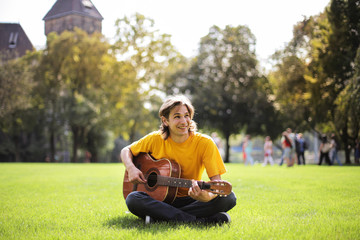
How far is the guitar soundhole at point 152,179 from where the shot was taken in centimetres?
475

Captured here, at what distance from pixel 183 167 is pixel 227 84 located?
3699 centimetres

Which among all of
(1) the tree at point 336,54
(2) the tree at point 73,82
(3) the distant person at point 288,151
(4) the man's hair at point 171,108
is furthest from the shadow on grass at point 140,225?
(2) the tree at point 73,82

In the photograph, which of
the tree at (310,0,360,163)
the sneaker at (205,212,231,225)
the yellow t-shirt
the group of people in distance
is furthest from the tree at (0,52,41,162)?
the sneaker at (205,212,231,225)

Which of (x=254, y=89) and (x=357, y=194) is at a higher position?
(x=254, y=89)

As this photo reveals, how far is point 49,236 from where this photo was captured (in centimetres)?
402

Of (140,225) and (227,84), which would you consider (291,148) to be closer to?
(140,225)

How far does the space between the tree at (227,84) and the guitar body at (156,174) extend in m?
34.0

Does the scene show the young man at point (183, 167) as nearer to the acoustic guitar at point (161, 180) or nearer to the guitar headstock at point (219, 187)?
the acoustic guitar at point (161, 180)

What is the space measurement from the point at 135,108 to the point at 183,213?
33970mm

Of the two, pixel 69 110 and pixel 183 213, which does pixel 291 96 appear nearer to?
pixel 69 110

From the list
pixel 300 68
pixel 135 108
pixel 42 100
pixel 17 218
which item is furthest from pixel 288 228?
pixel 42 100

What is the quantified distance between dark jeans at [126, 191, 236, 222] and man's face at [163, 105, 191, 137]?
0.87 m

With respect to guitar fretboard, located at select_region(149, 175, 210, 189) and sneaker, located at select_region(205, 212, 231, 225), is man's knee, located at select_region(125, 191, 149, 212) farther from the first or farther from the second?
sneaker, located at select_region(205, 212, 231, 225)

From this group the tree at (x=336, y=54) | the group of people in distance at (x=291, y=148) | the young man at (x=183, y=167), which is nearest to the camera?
the young man at (x=183, y=167)
